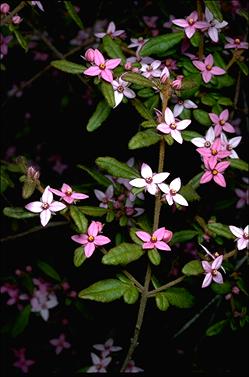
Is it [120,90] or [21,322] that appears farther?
[21,322]

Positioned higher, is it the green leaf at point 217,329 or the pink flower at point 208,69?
the pink flower at point 208,69

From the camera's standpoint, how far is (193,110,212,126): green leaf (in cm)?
156

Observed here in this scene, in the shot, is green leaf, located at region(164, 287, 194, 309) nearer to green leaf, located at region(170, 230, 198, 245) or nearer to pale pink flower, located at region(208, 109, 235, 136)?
green leaf, located at region(170, 230, 198, 245)

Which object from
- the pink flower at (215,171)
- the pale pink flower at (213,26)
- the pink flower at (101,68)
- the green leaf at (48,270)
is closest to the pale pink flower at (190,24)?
the pale pink flower at (213,26)

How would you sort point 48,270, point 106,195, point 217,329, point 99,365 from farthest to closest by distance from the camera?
point 48,270, point 99,365, point 217,329, point 106,195

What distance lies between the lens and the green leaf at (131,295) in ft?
4.16

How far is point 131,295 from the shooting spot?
128cm

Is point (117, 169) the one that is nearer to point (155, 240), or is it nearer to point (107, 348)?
point (155, 240)

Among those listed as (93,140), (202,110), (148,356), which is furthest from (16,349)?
(202,110)

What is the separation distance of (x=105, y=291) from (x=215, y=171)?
0.43 meters

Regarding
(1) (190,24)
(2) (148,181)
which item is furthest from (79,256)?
(1) (190,24)

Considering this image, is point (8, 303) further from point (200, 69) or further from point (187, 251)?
point (200, 69)

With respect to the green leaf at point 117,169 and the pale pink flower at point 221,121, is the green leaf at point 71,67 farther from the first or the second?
the pale pink flower at point 221,121

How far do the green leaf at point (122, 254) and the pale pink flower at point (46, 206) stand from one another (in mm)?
172
